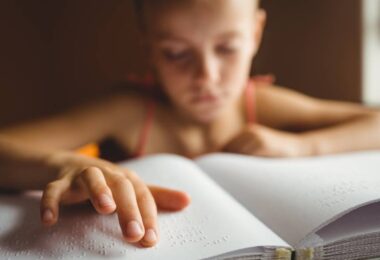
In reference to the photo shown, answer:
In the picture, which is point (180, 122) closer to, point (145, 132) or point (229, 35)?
point (145, 132)

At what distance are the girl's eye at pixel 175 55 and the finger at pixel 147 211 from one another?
301 mm

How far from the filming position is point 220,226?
0.41 meters

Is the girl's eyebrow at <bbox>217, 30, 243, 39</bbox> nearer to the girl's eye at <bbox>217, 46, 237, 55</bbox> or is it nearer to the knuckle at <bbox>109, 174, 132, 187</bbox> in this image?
the girl's eye at <bbox>217, 46, 237, 55</bbox>

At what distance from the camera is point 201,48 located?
712 millimetres

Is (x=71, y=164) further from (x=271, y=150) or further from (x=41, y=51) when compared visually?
(x=41, y=51)

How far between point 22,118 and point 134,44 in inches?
Result: 12.7

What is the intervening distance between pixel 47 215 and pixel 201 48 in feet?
1.27

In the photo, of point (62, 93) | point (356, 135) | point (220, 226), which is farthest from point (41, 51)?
point (220, 226)

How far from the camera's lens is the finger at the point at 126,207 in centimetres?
37

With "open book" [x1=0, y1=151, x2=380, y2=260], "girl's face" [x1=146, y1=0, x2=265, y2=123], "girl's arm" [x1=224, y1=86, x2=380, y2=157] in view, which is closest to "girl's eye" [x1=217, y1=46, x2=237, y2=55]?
"girl's face" [x1=146, y1=0, x2=265, y2=123]

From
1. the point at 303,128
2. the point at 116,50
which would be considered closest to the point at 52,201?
the point at 303,128

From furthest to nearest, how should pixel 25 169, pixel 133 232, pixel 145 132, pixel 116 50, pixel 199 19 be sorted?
pixel 116 50, pixel 145 132, pixel 199 19, pixel 25 169, pixel 133 232

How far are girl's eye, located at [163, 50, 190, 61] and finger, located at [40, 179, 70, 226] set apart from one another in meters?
0.33

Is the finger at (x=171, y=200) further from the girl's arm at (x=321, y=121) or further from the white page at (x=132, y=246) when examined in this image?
the girl's arm at (x=321, y=121)
